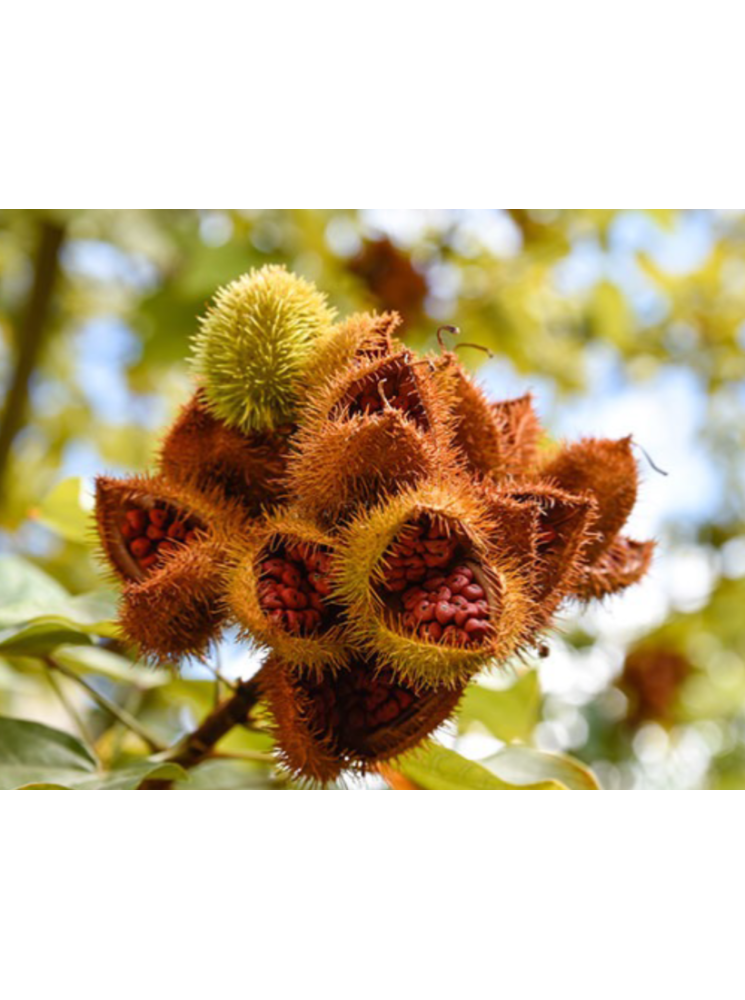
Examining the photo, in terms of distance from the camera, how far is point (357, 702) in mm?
1158

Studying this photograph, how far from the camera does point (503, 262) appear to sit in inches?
138

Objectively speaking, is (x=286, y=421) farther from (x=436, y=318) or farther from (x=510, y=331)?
(x=510, y=331)

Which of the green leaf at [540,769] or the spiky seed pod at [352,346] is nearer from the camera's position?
the spiky seed pod at [352,346]

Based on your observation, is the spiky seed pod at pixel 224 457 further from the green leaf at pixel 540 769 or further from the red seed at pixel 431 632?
the green leaf at pixel 540 769

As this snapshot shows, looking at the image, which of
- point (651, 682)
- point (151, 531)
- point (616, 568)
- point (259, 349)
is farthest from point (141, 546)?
point (651, 682)

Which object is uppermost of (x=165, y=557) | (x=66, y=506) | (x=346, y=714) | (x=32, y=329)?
(x=32, y=329)

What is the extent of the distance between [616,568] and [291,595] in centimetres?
47

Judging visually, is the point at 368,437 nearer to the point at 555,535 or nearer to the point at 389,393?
the point at 389,393

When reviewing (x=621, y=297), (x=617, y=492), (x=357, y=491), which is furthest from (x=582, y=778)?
(x=621, y=297)

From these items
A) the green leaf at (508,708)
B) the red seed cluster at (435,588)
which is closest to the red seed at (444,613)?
the red seed cluster at (435,588)

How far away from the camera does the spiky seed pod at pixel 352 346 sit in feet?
3.90

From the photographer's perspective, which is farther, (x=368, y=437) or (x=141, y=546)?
(x=141, y=546)

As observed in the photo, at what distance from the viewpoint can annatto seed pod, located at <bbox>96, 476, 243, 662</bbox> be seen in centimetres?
115

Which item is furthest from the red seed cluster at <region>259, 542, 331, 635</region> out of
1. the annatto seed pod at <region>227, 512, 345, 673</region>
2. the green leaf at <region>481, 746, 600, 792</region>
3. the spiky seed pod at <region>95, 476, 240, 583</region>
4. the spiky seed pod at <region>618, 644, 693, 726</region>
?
the spiky seed pod at <region>618, 644, 693, 726</region>
